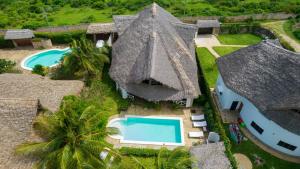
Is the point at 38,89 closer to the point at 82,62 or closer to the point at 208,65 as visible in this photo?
the point at 82,62

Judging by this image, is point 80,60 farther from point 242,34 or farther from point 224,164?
point 242,34

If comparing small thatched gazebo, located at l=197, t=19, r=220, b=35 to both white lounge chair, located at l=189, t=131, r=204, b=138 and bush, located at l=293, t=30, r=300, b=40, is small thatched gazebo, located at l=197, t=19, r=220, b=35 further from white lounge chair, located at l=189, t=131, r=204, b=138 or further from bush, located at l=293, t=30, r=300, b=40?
white lounge chair, located at l=189, t=131, r=204, b=138

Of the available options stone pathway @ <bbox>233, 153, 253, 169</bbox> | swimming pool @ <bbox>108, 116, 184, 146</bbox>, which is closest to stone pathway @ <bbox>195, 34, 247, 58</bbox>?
swimming pool @ <bbox>108, 116, 184, 146</bbox>

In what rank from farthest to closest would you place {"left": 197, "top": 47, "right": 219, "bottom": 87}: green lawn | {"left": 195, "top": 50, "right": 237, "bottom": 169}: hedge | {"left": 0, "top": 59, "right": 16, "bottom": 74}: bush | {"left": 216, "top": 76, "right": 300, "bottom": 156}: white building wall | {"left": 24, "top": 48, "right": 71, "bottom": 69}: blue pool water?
{"left": 24, "top": 48, "right": 71, "bottom": 69}: blue pool water, {"left": 197, "top": 47, "right": 219, "bottom": 87}: green lawn, {"left": 0, "top": 59, "right": 16, "bottom": 74}: bush, {"left": 216, "top": 76, "right": 300, "bottom": 156}: white building wall, {"left": 195, "top": 50, "right": 237, "bottom": 169}: hedge

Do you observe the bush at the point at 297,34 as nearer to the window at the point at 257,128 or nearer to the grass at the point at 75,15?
the window at the point at 257,128

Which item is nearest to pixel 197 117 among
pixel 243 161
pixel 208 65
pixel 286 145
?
pixel 243 161

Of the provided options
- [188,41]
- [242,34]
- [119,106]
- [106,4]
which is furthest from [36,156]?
[106,4]
